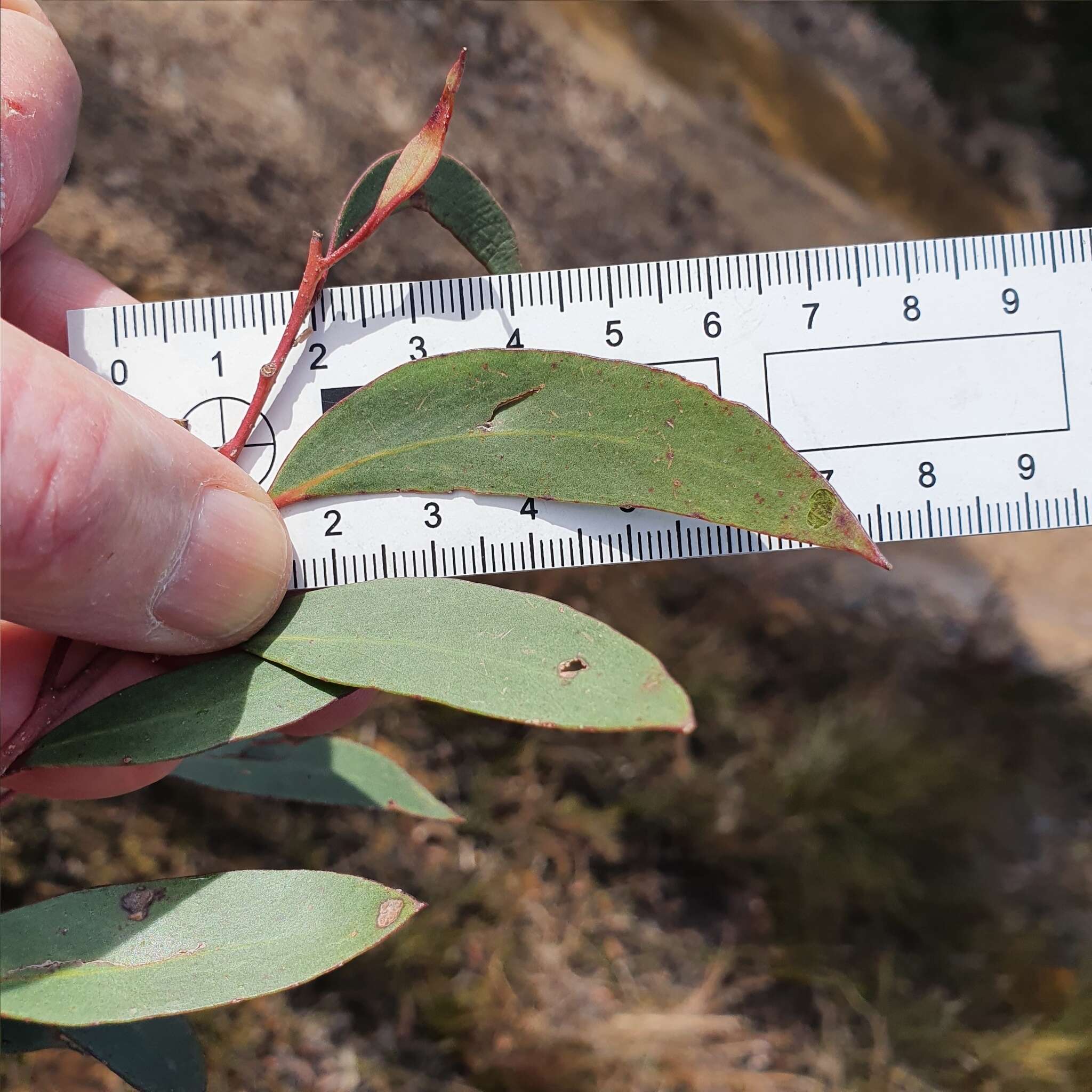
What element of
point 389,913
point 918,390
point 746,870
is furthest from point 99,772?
point 746,870

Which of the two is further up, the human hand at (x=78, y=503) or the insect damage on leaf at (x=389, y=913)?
the human hand at (x=78, y=503)

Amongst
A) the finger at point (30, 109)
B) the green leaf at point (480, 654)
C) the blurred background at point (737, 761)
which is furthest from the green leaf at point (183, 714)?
the blurred background at point (737, 761)

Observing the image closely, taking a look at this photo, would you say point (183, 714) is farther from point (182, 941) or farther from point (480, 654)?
point (480, 654)

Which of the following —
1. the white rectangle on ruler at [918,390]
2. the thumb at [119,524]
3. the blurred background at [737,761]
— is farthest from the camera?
the blurred background at [737,761]

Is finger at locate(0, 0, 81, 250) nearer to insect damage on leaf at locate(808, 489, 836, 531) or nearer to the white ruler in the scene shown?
the white ruler

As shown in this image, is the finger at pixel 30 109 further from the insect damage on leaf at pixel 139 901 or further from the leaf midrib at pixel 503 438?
the insect damage on leaf at pixel 139 901

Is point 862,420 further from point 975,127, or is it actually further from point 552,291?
point 975,127

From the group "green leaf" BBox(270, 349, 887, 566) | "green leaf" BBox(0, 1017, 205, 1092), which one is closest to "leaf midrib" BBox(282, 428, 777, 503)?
"green leaf" BBox(270, 349, 887, 566)
